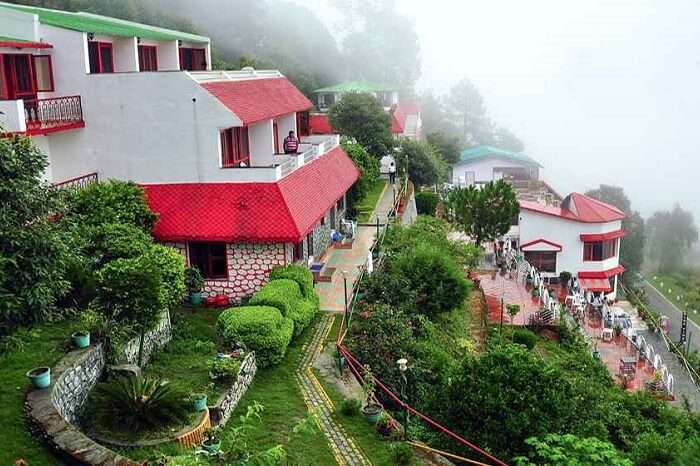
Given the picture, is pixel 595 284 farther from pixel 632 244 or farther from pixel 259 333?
pixel 259 333

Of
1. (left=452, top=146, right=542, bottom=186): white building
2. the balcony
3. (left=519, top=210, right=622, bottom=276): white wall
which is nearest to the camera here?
the balcony

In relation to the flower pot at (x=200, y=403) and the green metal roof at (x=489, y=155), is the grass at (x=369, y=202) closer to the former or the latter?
the flower pot at (x=200, y=403)

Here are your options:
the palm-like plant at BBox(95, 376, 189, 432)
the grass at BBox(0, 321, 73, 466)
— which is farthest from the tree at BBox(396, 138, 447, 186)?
the palm-like plant at BBox(95, 376, 189, 432)

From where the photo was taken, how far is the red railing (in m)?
19.1

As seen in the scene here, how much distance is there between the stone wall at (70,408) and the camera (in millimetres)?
9320

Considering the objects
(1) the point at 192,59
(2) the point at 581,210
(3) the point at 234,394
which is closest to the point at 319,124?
(1) the point at 192,59

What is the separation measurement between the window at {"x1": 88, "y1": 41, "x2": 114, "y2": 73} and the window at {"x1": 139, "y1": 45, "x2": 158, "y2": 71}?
2383 mm

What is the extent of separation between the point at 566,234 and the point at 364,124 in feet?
47.3

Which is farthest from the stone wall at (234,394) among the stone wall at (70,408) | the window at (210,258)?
the window at (210,258)

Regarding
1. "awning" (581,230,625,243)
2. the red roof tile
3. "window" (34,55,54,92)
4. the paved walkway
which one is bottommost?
"awning" (581,230,625,243)

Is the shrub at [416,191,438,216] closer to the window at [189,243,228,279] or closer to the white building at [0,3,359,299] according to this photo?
the white building at [0,3,359,299]

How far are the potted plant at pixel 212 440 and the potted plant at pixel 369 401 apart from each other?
9.94 feet

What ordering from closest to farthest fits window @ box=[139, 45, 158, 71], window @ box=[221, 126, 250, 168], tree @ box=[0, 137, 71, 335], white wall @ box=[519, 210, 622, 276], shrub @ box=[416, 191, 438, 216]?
tree @ box=[0, 137, 71, 335], window @ box=[221, 126, 250, 168], window @ box=[139, 45, 158, 71], white wall @ box=[519, 210, 622, 276], shrub @ box=[416, 191, 438, 216]

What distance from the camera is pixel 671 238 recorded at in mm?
69000
